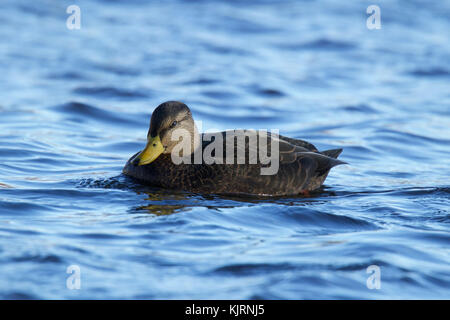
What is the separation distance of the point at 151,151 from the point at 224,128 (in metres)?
4.62

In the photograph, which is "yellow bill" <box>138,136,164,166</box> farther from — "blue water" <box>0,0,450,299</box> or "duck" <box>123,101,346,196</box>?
"blue water" <box>0,0,450,299</box>

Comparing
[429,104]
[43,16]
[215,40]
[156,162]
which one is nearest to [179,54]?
[215,40]

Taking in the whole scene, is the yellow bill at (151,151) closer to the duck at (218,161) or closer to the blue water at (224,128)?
the duck at (218,161)

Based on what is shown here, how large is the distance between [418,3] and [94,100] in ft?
36.0

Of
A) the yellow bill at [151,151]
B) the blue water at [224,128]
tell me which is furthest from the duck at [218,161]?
the blue water at [224,128]

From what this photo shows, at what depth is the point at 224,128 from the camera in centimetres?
1248

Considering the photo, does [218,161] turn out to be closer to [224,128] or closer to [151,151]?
[151,151]

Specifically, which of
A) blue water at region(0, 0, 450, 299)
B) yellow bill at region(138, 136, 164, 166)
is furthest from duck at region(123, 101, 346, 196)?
blue water at region(0, 0, 450, 299)

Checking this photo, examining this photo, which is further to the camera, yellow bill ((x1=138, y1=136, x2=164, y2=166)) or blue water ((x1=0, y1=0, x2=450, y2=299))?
yellow bill ((x1=138, y1=136, x2=164, y2=166))

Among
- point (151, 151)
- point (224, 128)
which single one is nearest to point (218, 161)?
point (151, 151)

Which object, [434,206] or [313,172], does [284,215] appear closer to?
[313,172]

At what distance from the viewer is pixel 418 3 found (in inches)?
809

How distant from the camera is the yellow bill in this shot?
26.0ft

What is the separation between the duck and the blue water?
0.19m
